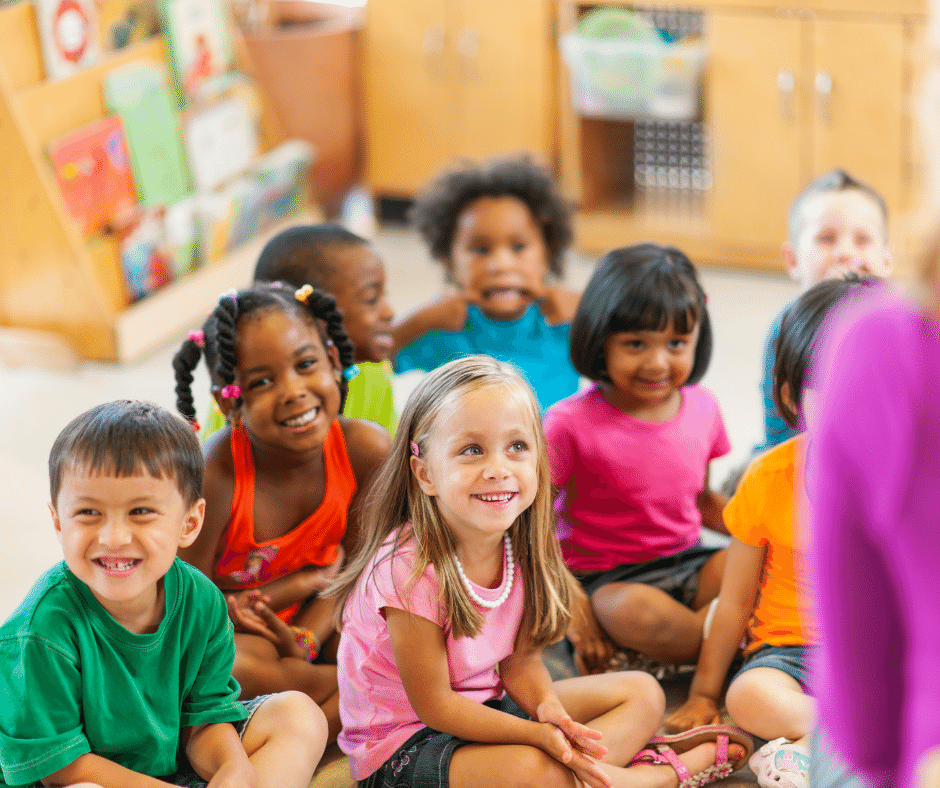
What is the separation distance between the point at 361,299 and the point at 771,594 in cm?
74

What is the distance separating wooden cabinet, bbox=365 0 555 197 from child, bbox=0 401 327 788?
2.23 m

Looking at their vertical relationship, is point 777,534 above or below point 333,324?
below

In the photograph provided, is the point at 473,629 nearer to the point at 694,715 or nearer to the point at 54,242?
the point at 694,715

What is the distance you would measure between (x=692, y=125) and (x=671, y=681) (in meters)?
2.07

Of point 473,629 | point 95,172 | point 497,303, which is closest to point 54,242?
point 95,172

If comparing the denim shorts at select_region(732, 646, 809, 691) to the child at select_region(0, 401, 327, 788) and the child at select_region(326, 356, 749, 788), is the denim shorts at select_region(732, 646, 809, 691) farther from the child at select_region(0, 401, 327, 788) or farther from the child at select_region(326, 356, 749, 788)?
the child at select_region(0, 401, 327, 788)

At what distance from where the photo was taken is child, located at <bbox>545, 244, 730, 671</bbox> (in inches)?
63.7

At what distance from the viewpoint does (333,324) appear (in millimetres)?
1622

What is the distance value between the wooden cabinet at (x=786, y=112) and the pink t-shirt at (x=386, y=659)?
1790mm

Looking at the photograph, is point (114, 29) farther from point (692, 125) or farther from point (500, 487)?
point (500, 487)

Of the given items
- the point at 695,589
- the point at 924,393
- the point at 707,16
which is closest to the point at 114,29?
the point at 707,16

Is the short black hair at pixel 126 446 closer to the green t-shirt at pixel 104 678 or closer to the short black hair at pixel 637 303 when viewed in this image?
the green t-shirt at pixel 104 678

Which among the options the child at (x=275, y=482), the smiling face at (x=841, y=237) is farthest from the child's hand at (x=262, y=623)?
the smiling face at (x=841, y=237)

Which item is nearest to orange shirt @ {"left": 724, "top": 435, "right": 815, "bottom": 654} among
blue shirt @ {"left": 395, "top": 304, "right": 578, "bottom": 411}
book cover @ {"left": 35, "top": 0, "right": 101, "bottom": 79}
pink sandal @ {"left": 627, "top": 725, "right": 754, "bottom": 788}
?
pink sandal @ {"left": 627, "top": 725, "right": 754, "bottom": 788}
